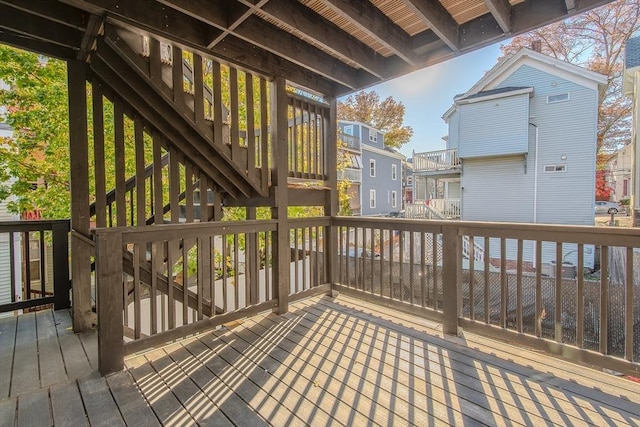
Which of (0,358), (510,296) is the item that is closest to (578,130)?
(510,296)

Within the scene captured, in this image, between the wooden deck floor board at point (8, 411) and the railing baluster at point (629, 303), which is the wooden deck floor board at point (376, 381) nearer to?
the railing baluster at point (629, 303)

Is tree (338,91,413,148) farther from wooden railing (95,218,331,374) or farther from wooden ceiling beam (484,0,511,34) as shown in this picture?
wooden ceiling beam (484,0,511,34)

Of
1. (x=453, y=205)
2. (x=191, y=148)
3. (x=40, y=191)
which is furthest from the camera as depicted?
(x=453, y=205)

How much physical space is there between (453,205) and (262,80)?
11.4 metres

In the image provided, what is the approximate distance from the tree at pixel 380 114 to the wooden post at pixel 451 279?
16704mm

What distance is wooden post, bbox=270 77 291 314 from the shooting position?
308cm

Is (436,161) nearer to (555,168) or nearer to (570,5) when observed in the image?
(555,168)

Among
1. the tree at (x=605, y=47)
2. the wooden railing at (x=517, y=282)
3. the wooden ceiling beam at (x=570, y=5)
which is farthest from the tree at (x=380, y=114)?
the wooden ceiling beam at (x=570, y=5)

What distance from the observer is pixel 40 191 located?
527 centimetres

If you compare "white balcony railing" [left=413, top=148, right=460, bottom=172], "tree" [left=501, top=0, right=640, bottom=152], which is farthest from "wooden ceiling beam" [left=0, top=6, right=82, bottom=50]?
"white balcony railing" [left=413, top=148, right=460, bottom=172]

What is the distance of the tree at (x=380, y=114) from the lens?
19.3m

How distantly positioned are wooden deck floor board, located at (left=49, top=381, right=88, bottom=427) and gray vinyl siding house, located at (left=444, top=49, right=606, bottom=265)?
1040 cm

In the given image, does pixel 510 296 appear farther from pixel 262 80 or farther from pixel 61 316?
pixel 61 316

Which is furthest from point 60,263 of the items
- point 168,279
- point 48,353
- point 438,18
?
point 438,18
